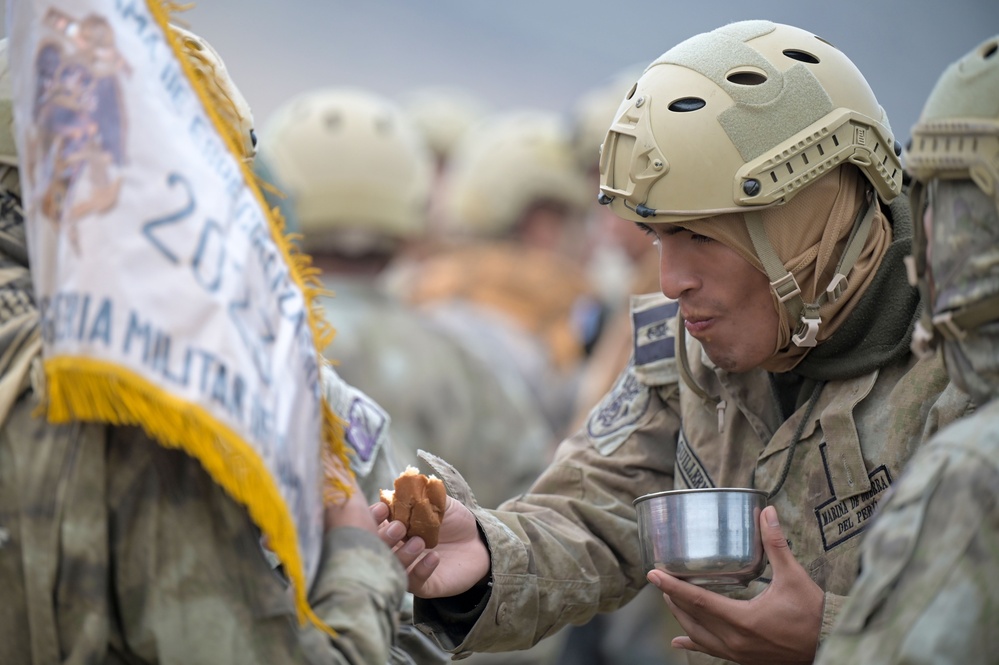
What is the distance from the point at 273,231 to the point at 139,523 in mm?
670

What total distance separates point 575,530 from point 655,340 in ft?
2.23

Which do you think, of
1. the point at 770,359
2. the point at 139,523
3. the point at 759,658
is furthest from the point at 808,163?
the point at 139,523

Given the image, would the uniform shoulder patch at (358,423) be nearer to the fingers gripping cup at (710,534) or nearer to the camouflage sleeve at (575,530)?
the camouflage sleeve at (575,530)

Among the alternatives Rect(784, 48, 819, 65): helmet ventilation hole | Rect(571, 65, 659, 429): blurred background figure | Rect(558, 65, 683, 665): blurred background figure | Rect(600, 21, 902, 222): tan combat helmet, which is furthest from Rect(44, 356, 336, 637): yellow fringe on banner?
Rect(558, 65, 683, 665): blurred background figure

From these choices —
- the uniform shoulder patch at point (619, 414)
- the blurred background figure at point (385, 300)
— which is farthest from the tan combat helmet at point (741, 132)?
the blurred background figure at point (385, 300)

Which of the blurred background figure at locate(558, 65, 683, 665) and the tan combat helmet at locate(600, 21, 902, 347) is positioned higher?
the tan combat helmet at locate(600, 21, 902, 347)

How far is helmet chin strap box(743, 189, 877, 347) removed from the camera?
3.91 metres

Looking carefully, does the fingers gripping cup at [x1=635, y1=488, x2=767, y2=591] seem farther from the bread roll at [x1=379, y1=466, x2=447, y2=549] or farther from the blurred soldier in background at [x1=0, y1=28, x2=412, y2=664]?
the blurred soldier in background at [x1=0, y1=28, x2=412, y2=664]

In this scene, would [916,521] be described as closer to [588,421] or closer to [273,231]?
[273,231]

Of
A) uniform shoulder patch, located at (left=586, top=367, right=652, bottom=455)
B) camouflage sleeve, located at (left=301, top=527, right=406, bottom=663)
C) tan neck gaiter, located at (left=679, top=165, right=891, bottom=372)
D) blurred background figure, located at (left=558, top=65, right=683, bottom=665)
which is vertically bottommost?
blurred background figure, located at (left=558, top=65, right=683, bottom=665)

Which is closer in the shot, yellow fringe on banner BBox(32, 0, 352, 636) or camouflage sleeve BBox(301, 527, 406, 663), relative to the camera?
yellow fringe on banner BBox(32, 0, 352, 636)

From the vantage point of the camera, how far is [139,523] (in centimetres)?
276

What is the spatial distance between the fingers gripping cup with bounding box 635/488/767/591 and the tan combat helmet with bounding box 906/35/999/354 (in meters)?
0.75

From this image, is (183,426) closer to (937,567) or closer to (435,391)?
(937,567)
